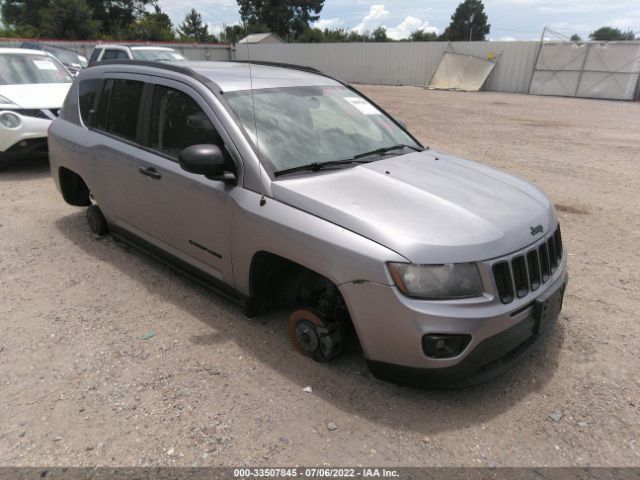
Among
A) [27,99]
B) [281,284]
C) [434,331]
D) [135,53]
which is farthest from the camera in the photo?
[135,53]

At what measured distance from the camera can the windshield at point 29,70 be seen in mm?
8094

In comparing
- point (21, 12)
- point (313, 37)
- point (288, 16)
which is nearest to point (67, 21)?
point (21, 12)

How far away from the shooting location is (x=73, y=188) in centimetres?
515

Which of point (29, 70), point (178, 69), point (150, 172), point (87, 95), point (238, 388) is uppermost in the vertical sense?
point (178, 69)

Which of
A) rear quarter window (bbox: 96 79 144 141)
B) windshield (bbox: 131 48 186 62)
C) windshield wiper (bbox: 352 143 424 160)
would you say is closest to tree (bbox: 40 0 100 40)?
windshield (bbox: 131 48 186 62)

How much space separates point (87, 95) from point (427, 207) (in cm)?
364

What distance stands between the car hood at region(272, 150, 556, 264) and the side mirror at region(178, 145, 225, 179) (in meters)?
0.40

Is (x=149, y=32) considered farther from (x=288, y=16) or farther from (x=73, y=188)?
(x=73, y=188)

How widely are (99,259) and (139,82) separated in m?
1.74

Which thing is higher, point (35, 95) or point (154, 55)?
point (154, 55)

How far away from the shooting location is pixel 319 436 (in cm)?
249

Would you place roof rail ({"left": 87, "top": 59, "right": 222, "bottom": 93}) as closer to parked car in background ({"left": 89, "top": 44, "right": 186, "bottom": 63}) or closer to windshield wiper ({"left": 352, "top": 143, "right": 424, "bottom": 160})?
windshield wiper ({"left": 352, "top": 143, "right": 424, "bottom": 160})

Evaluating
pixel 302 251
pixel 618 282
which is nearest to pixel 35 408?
pixel 302 251

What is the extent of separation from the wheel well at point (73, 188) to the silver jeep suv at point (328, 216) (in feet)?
2.74
